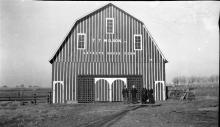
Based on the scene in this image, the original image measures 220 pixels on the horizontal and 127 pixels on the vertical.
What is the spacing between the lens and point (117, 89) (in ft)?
91.9

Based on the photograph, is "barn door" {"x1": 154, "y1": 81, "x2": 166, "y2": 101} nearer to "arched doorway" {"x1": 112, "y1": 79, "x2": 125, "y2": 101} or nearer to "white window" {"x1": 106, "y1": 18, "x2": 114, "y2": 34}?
"arched doorway" {"x1": 112, "y1": 79, "x2": 125, "y2": 101}

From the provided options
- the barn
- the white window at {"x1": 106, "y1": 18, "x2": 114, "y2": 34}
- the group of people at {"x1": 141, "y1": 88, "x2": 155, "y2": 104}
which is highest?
the white window at {"x1": 106, "y1": 18, "x2": 114, "y2": 34}

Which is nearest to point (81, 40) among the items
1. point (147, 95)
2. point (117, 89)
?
point (117, 89)

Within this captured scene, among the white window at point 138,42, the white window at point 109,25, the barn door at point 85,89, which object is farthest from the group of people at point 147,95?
the white window at point 109,25

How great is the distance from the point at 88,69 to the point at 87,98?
2703mm

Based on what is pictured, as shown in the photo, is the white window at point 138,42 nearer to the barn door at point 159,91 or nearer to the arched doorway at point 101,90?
the barn door at point 159,91

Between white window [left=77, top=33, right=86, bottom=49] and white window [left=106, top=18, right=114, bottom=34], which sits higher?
white window [left=106, top=18, right=114, bottom=34]

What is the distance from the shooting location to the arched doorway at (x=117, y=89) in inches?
1094

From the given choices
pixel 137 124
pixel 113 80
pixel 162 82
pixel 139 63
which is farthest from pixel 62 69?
pixel 137 124

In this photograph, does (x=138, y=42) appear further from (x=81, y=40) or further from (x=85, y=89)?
(x=85, y=89)

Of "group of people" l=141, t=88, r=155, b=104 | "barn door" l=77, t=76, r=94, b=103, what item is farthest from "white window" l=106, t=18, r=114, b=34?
"group of people" l=141, t=88, r=155, b=104

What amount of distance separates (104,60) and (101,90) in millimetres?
2841

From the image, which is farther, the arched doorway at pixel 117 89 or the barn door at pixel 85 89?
the arched doorway at pixel 117 89

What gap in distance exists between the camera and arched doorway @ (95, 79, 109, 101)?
90.1 ft
